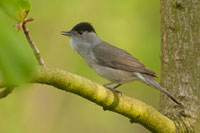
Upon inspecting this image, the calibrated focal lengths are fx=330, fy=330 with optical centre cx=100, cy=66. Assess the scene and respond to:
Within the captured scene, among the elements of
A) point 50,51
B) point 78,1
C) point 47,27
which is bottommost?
point 50,51

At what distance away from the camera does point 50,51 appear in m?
7.66

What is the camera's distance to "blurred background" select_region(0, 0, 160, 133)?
6719 mm

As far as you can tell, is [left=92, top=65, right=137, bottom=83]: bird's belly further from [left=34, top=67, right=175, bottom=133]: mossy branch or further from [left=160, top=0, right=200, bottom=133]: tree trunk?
[left=34, top=67, right=175, bottom=133]: mossy branch

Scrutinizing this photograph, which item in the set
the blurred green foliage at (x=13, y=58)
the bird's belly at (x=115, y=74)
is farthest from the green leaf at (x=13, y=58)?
the bird's belly at (x=115, y=74)

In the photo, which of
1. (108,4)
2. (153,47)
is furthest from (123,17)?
(153,47)

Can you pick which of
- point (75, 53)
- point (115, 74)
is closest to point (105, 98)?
point (115, 74)

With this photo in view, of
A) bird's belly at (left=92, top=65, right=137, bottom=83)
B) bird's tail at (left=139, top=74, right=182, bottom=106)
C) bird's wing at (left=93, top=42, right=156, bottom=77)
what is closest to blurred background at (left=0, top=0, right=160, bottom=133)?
bird's wing at (left=93, top=42, right=156, bottom=77)

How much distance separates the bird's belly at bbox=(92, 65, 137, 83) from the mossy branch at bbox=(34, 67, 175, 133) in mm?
1426

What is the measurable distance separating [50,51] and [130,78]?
3.12 m

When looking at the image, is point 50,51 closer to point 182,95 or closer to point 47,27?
point 47,27

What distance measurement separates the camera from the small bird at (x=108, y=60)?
195 inches

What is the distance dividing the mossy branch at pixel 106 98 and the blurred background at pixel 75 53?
109 inches

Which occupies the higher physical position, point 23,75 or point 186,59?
point 23,75

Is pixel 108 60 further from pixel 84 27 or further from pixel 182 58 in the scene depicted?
pixel 182 58
